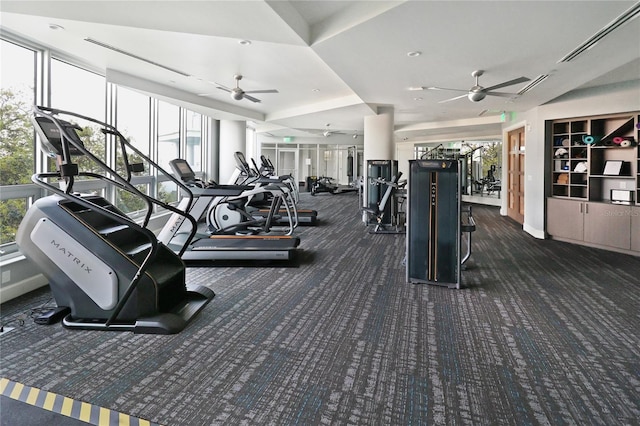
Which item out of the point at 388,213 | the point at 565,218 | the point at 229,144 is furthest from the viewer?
the point at 229,144

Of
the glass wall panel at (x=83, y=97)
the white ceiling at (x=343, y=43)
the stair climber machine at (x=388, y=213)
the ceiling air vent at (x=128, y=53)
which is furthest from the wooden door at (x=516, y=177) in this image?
the glass wall panel at (x=83, y=97)

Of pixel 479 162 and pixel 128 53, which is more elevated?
pixel 128 53

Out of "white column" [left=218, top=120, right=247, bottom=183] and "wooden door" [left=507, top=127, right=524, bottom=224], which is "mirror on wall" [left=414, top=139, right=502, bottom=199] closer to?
"wooden door" [left=507, top=127, right=524, bottom=224]

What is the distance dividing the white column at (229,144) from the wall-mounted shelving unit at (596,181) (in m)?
7.78

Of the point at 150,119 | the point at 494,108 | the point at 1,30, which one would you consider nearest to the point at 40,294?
the point at 1,30

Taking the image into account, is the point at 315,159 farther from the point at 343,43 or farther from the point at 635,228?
the point at 343,43

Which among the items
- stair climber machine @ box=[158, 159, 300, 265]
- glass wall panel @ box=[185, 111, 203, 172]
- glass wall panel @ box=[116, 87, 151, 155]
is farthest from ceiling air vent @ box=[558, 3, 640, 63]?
glass wall panel @ box=[185, 111, 203, 172]

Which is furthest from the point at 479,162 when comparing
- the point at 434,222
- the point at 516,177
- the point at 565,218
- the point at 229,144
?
the point at 434,222

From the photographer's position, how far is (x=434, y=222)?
4.25 metres

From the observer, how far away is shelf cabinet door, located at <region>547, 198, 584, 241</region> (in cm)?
662

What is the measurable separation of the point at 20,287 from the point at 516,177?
9647 millimetres

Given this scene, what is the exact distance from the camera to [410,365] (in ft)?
8.43

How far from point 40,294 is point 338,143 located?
1635 centimetres

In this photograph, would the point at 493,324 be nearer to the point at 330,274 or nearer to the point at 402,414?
the point at 402,414
